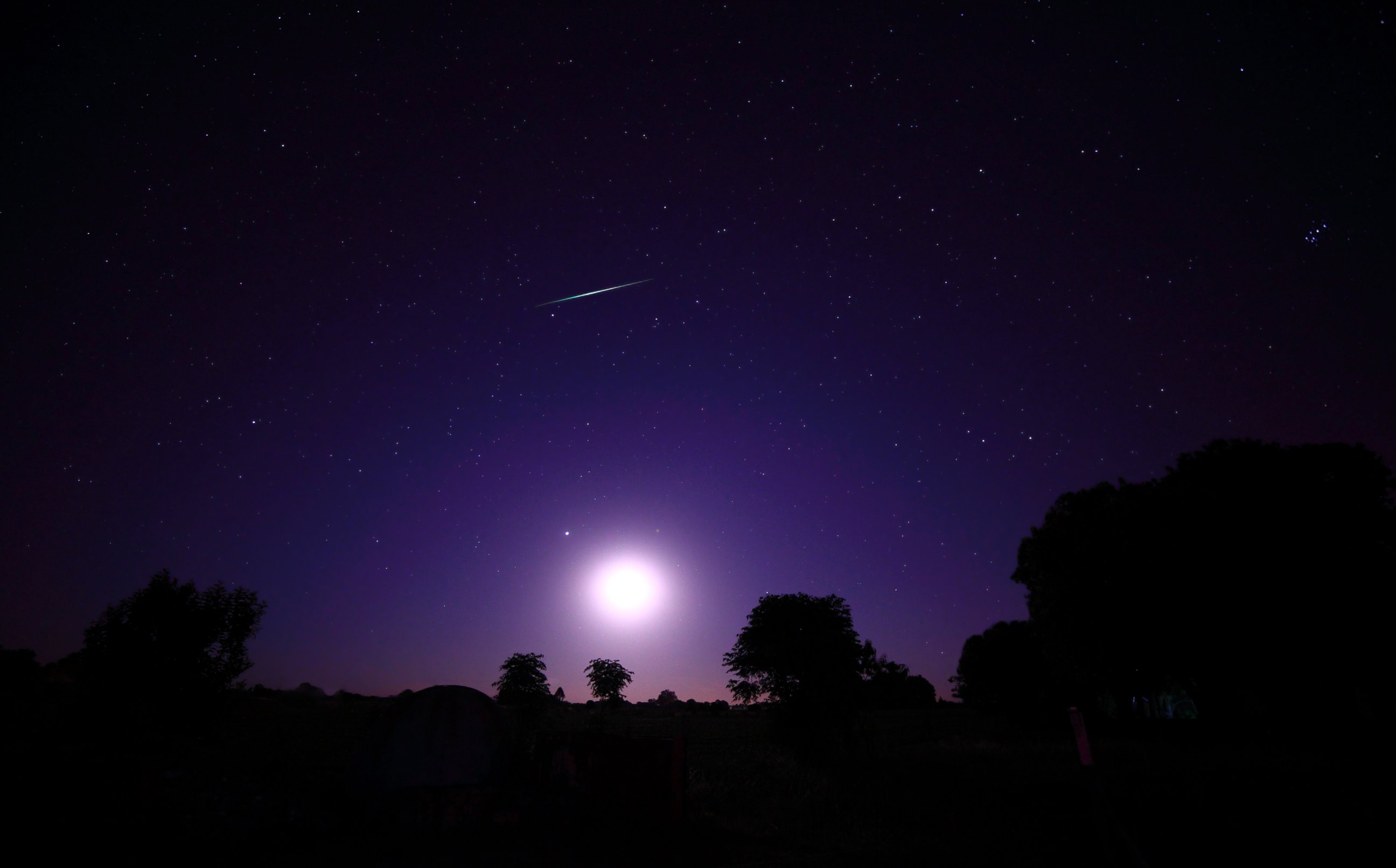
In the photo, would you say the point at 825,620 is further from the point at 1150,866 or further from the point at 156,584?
the point at 156,584

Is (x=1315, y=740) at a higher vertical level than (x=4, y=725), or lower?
lower

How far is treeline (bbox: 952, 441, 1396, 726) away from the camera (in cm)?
2294

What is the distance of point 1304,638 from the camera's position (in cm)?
2298

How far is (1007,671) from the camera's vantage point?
49.2 metres

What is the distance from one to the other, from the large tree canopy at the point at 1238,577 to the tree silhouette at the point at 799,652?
10.1m

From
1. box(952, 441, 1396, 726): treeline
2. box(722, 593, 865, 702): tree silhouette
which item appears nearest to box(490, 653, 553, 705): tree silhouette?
box(722, 593, 865, 702): tree silhouette

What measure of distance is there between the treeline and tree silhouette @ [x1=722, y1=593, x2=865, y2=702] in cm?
1009

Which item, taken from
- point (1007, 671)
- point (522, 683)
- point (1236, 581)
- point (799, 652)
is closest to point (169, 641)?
point (522, 683)

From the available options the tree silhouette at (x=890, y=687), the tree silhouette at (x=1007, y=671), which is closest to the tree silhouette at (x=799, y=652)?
the tree silhouette at (x=890, y=687)

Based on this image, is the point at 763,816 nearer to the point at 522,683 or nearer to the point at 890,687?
the point at 522,683

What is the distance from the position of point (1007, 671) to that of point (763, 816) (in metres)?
43.2

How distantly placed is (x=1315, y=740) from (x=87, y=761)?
42.8m

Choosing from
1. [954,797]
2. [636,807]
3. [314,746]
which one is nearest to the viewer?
[636,807]

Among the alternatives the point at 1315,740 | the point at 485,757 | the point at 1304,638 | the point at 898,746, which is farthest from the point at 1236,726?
the point at 485,757
